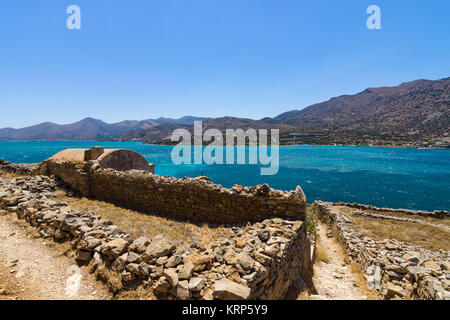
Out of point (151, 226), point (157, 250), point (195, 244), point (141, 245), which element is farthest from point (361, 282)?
point (151, 226)

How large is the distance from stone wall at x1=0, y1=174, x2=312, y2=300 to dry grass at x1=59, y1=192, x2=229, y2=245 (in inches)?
41.1

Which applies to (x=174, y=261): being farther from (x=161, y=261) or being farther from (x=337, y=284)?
(x=337, y=284)

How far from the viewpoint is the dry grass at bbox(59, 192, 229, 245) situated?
6473mm

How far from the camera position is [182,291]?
326cm

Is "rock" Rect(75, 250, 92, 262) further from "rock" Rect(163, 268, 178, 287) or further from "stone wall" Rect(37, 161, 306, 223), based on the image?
"stone wall" Rect(37, 161, 306, 223)

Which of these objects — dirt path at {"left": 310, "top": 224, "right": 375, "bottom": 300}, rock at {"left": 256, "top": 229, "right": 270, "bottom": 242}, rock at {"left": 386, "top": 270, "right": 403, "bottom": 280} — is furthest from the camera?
rock at {"left": 386, "top": 270, "right": 403, "bottom": 280}

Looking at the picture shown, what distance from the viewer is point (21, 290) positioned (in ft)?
11.7

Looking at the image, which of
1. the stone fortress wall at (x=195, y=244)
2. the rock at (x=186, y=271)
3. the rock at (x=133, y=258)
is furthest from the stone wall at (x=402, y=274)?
the rock at (x=133, y=258)

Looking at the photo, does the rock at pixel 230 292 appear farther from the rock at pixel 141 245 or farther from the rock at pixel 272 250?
the rock at pixel 141 245

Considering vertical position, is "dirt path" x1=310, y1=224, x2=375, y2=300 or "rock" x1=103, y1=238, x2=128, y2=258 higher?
"rock" x1=103, y1=238, x2=128, y2=258

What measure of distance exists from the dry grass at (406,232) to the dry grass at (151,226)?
12650 mm

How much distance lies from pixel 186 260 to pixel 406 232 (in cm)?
1844

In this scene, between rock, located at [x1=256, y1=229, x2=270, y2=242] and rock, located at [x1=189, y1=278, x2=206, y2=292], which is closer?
rock, located at [x1=189, y1=278, x2=206, y2=292]

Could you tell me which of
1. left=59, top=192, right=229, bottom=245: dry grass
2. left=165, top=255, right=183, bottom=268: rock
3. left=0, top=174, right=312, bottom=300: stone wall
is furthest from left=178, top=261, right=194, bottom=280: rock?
left=59, top=192, right=229, bottom=245: dry grass
